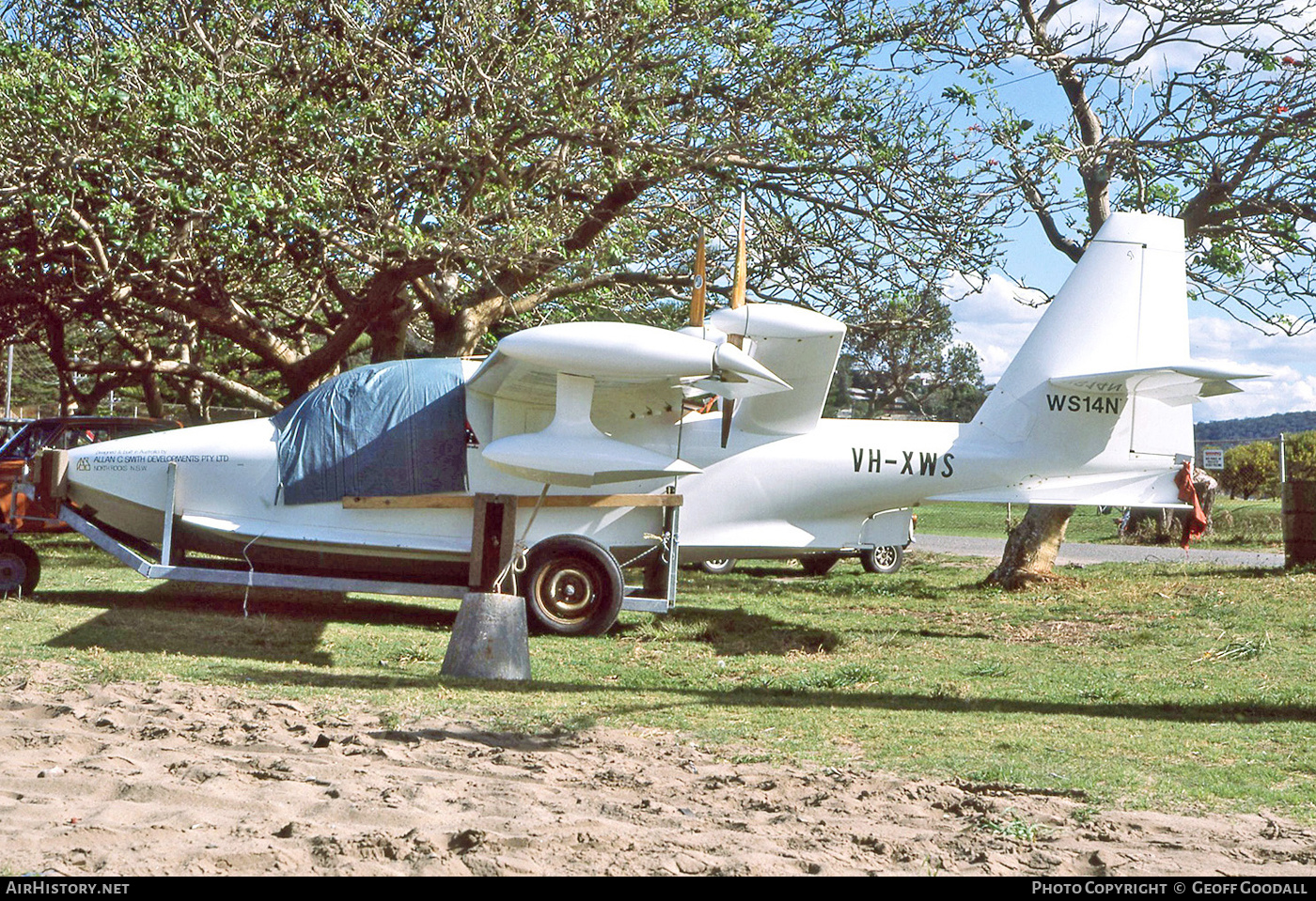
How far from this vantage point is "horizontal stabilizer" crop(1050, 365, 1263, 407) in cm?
1020

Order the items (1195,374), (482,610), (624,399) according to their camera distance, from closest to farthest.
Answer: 1. (482,610)
2. (1195,374)
3. (624,399)

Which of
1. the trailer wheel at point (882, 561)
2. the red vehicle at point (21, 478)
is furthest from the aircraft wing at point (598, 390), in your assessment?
the trailer wheel at point (882, 561)

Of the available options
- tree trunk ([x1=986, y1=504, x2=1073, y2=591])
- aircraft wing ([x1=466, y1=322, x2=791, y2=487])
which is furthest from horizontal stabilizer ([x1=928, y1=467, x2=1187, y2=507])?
tree trunk ([x1=986, y1=504, x2=1073, y2=591])

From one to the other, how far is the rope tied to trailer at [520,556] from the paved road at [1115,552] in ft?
36.9

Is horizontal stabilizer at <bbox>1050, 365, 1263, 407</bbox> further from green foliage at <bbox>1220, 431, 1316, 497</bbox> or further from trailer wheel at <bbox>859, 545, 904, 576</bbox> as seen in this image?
green foliage at <bbox>1220, 431, 1316, 497</bbox>

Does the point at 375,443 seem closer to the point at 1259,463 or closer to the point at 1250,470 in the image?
the point at 1259,463

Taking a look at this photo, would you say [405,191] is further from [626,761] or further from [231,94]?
[626,761]

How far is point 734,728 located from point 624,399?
4.99 m

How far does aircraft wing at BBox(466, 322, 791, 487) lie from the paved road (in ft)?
34.6

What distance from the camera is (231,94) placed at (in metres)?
13.9

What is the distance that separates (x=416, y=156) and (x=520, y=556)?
650 cm
